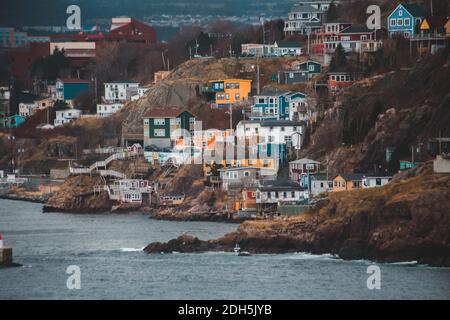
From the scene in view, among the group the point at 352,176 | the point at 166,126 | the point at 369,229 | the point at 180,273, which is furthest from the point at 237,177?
the point at 180,273

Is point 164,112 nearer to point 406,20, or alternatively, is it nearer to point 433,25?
point 406,20

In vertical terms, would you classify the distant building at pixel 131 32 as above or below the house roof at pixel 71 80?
above

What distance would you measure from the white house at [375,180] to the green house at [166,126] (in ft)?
45.7

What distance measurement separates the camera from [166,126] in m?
81.0

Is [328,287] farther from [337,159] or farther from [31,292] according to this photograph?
[337,159]

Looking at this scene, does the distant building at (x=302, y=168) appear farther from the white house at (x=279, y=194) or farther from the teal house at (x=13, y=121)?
the teal house at (x=13, y=121)

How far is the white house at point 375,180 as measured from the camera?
6662 centimetres

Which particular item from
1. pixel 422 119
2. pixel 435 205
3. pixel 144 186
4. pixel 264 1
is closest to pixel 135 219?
pixel 144 186

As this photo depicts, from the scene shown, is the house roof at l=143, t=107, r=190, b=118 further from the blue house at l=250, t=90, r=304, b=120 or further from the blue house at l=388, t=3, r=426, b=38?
the blue house at l=388, t=3, r=426, b=38

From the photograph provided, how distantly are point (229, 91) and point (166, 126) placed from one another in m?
2.79

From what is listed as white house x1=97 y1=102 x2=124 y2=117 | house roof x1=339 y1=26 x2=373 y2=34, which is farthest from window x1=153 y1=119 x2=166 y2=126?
white house x1=97 y1=102 x2=124 y2=117

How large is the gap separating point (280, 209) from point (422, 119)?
5733 mm

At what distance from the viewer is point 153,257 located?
60219mm

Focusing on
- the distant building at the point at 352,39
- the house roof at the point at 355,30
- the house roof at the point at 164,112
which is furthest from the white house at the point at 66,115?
the house roof at the point at 355,30
